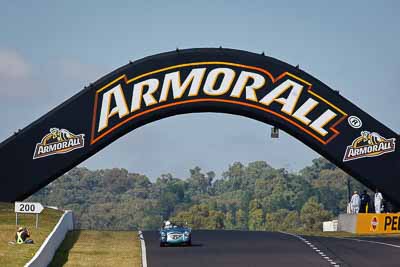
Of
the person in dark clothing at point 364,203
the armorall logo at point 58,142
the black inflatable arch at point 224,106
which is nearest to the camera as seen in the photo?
the armorall logo at point 58,142

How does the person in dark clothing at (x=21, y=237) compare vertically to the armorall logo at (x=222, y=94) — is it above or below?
below

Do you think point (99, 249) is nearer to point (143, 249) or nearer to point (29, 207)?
point (143, 249)

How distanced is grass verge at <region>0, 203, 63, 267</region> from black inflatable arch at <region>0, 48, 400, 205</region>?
2518 mm

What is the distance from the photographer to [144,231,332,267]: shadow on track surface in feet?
105

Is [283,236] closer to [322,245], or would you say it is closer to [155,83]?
[322,245]

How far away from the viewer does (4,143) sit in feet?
163

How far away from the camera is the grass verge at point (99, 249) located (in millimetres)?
32250

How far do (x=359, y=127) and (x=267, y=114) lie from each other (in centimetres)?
478

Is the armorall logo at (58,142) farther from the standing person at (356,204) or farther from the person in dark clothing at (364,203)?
the person in dark clothing at (364,203)

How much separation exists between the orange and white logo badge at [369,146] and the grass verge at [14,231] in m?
15.3

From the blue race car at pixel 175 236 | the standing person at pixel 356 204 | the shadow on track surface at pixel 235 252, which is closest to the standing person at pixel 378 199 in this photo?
the standing person at pixel 356 204

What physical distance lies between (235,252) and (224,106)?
1624 centimetres

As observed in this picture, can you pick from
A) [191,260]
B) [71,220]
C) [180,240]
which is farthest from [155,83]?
[191,260]

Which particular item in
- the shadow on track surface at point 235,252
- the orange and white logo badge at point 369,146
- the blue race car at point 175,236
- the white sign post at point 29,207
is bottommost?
the shadow on track surface at point 235,252
